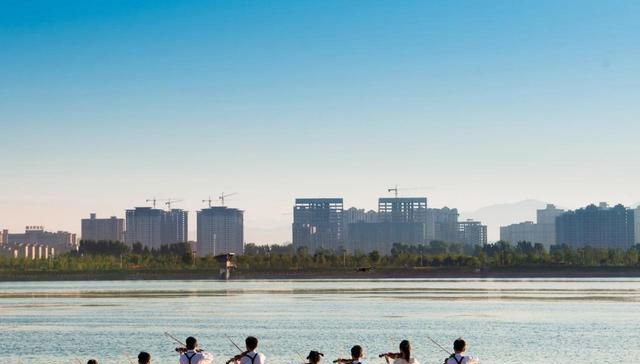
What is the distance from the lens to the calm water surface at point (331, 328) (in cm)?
6069

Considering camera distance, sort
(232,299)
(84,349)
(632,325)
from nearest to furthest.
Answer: (84,349)
(632,325)
(232,299)

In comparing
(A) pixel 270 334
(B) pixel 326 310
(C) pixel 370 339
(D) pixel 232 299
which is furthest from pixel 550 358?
(D) pixel 232 299

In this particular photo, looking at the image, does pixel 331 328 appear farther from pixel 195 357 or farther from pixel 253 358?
pixel 253 358

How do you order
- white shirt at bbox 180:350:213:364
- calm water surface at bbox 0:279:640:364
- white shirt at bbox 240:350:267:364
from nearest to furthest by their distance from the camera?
white shirt at bbox 240:350:267:364
white shirt at bbox 180:350:213:364
calm water surface at bbox 0:279:640:364

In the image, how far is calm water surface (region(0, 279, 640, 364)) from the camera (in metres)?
60.7

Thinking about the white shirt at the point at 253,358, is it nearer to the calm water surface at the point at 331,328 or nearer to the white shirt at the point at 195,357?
the white shirt at the point at 195,357

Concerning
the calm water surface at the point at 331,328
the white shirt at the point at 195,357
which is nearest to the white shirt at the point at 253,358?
the white shirt at the point at 195,357

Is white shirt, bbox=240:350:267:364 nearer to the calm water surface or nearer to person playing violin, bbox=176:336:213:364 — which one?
person playing violin, bbox=176:336:213:364

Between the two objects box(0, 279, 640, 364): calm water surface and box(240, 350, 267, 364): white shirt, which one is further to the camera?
box(0, 279, 640, 364): calm water surface

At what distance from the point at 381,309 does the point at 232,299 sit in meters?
30.6

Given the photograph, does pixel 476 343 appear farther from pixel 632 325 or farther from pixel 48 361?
pixel 48 361

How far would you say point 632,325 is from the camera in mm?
78312

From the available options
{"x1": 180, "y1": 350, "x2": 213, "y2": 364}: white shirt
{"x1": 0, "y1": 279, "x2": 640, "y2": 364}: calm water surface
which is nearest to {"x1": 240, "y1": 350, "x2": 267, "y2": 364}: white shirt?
{"x1": 180, "y1": 350, "x2": 213, "y2": 364}: white shirt

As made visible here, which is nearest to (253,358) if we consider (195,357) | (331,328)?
(195,357)
